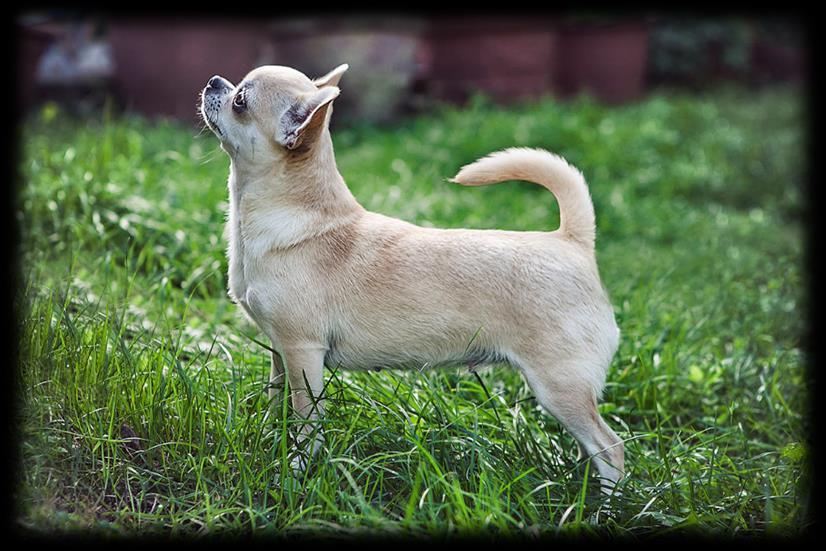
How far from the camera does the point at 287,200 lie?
2791 millimetres

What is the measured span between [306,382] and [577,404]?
2.87 feet

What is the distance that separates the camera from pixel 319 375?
106 inches

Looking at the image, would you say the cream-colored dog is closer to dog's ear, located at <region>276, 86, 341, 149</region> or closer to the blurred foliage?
dog's ear, located at <region>276, 86, 341, 149</region>

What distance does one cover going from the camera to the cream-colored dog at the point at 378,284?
268 cm

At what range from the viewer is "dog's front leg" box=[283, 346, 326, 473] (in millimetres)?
2643

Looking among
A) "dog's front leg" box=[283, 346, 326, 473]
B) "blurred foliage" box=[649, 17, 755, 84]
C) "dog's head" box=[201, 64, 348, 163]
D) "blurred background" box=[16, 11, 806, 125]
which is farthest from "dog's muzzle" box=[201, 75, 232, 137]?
"blurred foliage" box=[649, 17, 755, 84]

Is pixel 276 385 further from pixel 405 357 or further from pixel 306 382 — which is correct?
pixel 405 357

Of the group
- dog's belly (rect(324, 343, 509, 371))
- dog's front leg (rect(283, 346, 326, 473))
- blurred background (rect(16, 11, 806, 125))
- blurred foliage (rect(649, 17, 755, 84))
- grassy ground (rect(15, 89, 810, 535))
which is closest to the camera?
grassy ground (rect(15, 89, 810, 535))

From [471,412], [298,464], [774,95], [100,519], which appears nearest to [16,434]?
[100,519]

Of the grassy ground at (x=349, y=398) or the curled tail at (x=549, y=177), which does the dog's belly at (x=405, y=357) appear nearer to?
the grassy ground at (x=349, y=398)

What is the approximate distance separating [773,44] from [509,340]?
1421 cm

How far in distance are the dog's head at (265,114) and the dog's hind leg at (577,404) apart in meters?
1.07

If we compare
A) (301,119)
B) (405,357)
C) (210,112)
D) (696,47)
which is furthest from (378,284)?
(696,47)

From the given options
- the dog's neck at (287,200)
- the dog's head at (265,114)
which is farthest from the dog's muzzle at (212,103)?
the dog's neck at (287,200)
